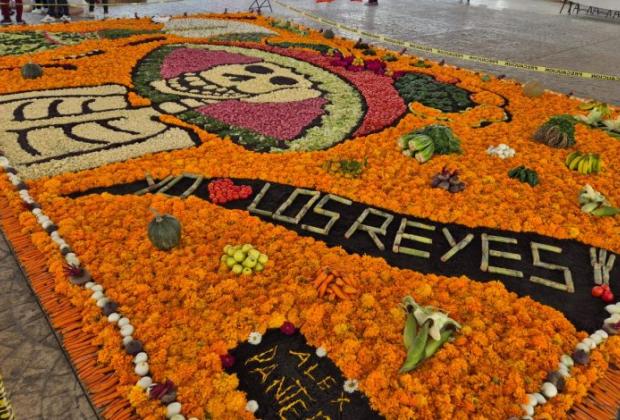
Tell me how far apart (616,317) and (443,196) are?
2549mm

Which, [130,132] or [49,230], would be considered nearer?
[49,230]

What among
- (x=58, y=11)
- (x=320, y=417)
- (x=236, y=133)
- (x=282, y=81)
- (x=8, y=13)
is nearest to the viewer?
(x=320, y=417)

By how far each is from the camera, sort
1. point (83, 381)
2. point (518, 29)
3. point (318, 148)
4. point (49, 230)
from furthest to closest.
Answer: point (518, 29) < point (318, 148) < point (49, 230) < point (83, 381)

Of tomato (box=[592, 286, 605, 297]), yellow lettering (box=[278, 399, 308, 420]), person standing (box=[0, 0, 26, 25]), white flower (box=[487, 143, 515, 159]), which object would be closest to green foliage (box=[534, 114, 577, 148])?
white flower (box=[487, 143, 515, 159])

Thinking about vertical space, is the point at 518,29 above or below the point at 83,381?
above

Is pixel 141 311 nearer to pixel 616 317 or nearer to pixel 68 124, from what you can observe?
pixel 616 317

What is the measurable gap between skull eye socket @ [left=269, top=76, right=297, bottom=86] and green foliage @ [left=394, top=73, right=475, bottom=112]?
2.54 m

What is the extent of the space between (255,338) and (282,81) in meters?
8.08

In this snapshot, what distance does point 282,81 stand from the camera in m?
11.0

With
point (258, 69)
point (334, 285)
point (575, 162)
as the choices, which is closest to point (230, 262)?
point (334, 285)

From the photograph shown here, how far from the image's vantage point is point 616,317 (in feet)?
15.0

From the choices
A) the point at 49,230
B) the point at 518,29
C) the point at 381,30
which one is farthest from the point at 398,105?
the point at 518,29

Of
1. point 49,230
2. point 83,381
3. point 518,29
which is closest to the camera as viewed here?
point 83,381

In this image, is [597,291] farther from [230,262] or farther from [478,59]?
[478,59]
